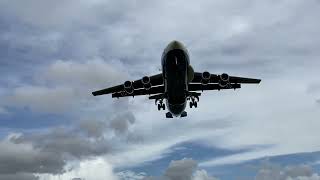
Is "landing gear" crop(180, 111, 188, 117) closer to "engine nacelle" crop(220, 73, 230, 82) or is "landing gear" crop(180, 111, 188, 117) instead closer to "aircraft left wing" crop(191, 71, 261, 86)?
"aircraft left wing" crop(191, 71, 261, 86)

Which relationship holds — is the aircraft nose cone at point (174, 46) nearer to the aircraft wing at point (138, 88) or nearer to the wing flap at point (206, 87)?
the aircraft wing at point (138, 88)

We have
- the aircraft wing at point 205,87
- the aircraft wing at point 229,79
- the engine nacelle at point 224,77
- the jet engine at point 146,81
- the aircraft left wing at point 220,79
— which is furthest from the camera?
the aircraft wing at point 205,87

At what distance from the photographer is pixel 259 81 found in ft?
197

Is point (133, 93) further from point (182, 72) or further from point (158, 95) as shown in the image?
point (182, 72)

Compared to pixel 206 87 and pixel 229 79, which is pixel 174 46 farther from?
pixel 206 87

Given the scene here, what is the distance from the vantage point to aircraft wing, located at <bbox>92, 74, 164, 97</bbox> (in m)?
55.7

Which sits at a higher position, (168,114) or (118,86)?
(118,86)

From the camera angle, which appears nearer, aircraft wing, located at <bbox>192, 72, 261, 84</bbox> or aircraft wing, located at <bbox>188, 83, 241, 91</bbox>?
aircraft wing, located at <bbox>192, 72, 261, 84</bbox>

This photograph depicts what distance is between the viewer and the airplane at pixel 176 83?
4950cm

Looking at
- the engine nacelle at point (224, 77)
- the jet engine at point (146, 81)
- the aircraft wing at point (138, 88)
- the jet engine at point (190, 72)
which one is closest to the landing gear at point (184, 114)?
the aircraft wing at point (138, 88)

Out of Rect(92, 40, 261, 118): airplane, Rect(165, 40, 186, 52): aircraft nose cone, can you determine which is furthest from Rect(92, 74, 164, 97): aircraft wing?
Rect(165, 40, 186, 52): aircraft nose cone

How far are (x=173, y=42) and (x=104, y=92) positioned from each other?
16.5 m

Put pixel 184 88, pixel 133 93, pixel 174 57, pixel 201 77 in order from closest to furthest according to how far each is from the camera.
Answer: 1. pixel 174 57
2. pixel 184 88
3. pixel 201 77
4. pixel 133 93

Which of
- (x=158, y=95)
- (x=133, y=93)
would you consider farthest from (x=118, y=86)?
(x=158, y=95)
